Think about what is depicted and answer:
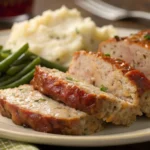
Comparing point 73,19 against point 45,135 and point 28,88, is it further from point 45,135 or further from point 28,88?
point 45,135

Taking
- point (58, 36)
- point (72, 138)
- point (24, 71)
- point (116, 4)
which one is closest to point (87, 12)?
point (116, 4)

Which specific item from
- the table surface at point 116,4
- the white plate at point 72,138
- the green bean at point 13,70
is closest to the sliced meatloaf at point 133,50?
the white plate at point 72,138

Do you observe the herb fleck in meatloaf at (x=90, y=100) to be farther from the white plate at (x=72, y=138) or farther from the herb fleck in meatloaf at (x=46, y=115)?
the white plate at (x=72, y=138)

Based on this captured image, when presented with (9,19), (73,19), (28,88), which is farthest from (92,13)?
(28,88)

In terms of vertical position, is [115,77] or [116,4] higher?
[115,77]

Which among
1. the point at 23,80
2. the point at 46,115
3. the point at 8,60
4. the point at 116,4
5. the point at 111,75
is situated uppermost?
the point at 111,75

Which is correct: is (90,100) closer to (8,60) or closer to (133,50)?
(133,50)
